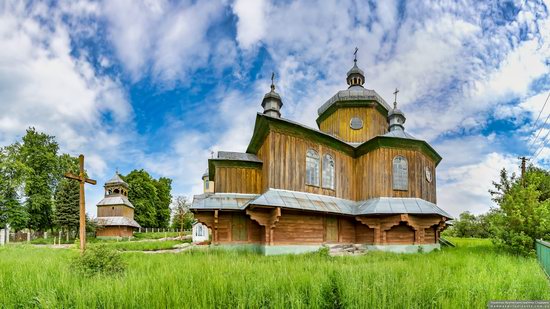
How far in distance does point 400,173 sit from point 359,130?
4.64 meters

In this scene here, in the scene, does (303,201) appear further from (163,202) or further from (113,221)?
(163,202)

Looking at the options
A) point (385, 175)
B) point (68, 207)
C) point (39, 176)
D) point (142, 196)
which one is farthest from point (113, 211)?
point (385, 175)

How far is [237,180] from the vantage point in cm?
1677

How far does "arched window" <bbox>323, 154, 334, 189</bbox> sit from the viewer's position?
54.7 feet

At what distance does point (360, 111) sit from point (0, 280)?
20125mm

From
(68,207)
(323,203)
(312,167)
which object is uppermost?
(312,167)

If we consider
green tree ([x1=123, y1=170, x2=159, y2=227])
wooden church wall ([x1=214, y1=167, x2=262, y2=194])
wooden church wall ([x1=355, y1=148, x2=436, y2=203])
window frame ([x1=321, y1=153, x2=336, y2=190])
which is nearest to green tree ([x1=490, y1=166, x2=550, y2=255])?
wooden church wall ([x1=355, y1=148, x2=436, y2=203])

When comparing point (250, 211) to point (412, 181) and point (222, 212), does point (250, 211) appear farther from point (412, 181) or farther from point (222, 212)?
point (412, 181)

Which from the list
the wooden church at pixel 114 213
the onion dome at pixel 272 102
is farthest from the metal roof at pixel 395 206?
the wooden church at pixel 114 213

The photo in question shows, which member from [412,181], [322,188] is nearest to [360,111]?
[412,181]

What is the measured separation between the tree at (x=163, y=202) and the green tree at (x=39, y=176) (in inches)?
776

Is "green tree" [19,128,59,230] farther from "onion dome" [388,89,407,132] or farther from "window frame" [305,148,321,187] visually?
"onion dome" [388,89,407,132]

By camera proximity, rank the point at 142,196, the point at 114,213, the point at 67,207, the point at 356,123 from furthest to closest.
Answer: the point at 142,196, the point at 114,213, the point at 67,207, the point at 356,123

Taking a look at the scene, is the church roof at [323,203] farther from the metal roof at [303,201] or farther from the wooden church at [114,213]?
the wooden church at [114,213]
